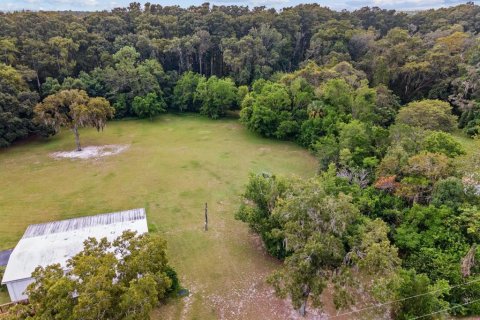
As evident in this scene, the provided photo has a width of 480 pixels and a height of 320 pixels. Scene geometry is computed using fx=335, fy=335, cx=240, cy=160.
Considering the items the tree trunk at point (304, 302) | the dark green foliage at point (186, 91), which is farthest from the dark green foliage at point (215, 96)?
the tree trunk at point (304, 302)

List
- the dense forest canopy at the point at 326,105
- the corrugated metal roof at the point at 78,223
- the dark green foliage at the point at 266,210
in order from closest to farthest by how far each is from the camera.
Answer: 1. the dense forest canopy at the point at 326,105
2. the dark green foliage at the point at 266,210
3. the corrugated metal roof at the point at 78,223

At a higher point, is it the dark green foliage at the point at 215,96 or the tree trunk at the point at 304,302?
the dark green foliage at the point at 215,96

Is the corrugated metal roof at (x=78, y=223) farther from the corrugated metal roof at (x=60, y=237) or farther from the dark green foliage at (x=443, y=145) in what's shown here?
the dark green foliage at (x=443, y=145)

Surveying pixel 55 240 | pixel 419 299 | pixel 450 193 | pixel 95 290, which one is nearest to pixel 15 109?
pixel 55 240

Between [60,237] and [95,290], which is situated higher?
[95,290]

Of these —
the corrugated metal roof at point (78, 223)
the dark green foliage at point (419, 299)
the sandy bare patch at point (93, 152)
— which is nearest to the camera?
the dark green foliage at point (419, 299)

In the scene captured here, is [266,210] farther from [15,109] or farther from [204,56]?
[204,56]

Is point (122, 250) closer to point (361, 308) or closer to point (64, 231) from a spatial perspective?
point (64, 231)

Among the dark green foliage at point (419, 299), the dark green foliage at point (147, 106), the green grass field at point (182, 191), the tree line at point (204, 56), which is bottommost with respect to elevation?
the green grass field at point (182, 191)
